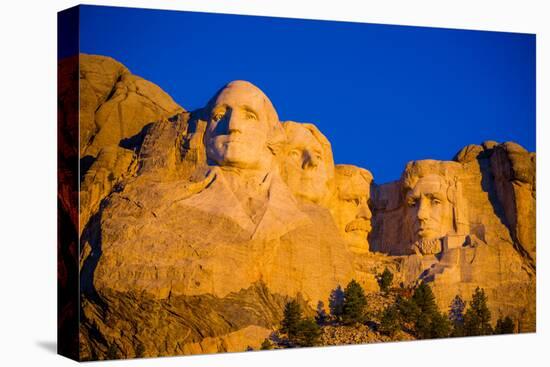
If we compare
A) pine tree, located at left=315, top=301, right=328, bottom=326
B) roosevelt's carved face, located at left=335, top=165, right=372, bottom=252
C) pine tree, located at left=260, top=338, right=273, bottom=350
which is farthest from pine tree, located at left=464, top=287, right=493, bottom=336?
pine tree, located at left=260, top=338, right=273, bottom=350

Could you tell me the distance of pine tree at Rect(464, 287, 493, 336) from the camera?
28359 mm

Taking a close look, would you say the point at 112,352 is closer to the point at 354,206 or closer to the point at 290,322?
the point at 290,322

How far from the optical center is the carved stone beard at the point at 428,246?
29.0 meters

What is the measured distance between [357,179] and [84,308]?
694 centimetres

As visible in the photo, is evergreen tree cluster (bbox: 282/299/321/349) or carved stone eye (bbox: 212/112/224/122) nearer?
evergreen tree cluster (bbox: 282/299/321/349)

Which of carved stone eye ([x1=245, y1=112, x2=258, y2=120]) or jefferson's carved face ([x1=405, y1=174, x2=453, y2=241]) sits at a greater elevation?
carved stone eye ([x1=245, y1=112, x2=258, y2=120])

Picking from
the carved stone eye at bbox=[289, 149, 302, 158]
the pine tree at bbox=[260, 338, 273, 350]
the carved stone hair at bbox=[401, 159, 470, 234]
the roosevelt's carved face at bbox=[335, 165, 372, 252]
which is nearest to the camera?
the pine tree at bbox=[260, 338, 273, 350]

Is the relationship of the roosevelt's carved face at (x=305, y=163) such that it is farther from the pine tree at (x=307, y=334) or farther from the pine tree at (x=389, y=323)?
the pine tree at (x=307, y=334)

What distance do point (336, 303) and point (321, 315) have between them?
41 centimetres

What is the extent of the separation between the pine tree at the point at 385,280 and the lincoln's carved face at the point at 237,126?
338 centimetres

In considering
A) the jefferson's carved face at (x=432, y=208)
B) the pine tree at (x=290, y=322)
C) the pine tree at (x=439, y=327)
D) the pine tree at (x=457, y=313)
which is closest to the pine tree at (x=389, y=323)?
the pine tree at (x=439, y=327)

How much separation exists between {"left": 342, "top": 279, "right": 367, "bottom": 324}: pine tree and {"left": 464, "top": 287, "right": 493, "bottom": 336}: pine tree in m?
2.34

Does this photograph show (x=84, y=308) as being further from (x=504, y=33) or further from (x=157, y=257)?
(x=504, y=33)

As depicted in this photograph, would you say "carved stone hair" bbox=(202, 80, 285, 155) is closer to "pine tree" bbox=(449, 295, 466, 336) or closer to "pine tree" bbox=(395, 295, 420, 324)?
"pine tree" bbox=(395, 295, 420, 324)
